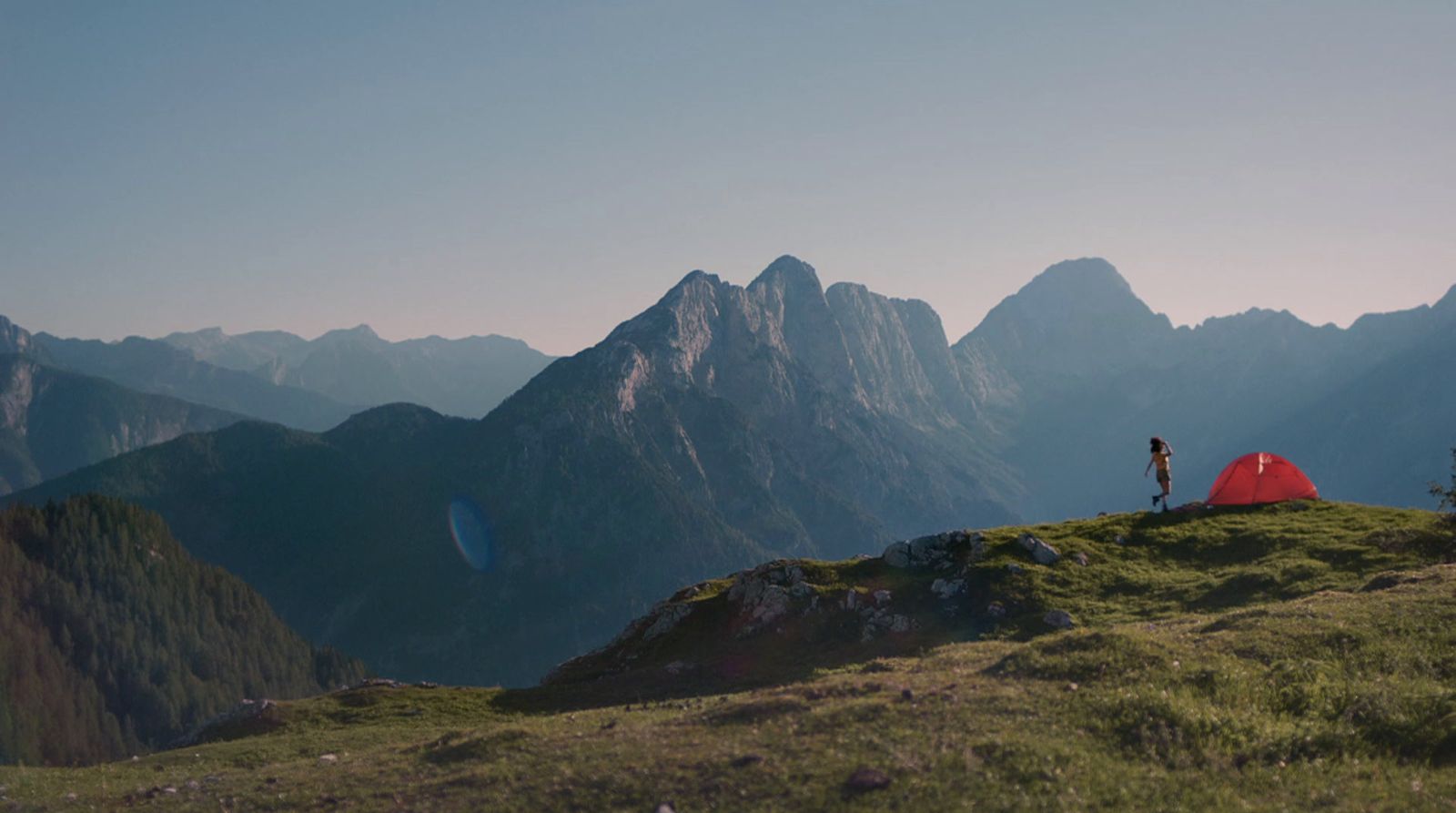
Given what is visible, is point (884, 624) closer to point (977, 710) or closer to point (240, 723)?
point (977, 710)

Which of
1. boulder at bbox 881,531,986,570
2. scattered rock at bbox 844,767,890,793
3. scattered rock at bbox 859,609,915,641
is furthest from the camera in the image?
boulder at bbox 881,531,986,570

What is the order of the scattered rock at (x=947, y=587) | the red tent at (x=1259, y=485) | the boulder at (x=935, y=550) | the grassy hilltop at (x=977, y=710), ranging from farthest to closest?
the red tent at (x=1259, y=485) → the boulder at (x=935, y=550) → the scattered rock at (x=947, y=587) → the grassy hilltop at (x=977, y=710)

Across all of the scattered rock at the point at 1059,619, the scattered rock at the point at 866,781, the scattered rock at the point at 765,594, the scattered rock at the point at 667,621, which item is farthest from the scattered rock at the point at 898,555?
the scattered rock at the point at 866,781

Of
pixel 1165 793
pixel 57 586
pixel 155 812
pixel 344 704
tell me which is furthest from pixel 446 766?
pixel 57 586

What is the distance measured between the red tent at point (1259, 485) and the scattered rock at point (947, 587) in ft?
72.0

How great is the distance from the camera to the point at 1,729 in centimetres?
14762

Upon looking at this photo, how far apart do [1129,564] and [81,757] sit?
19872 centimetres

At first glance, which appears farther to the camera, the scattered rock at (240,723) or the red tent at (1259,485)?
the red tent at (1259,485)

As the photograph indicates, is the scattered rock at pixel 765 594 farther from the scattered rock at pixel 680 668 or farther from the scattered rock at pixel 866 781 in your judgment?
the scattered rock at pixel 866 781

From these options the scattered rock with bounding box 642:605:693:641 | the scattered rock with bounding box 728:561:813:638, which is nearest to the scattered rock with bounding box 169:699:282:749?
the scattered rock with bounding box 642:605:693:641

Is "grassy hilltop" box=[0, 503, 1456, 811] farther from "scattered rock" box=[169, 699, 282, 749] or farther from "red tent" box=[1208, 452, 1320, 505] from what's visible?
"red tent" box=[1208, 452, 1320, 505]

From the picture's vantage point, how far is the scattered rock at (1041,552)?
45.7 meters

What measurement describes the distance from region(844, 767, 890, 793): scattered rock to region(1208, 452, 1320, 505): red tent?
4588cm

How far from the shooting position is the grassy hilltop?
18.6 m
